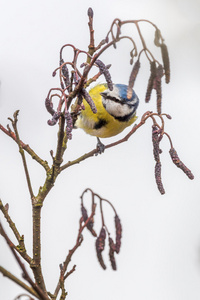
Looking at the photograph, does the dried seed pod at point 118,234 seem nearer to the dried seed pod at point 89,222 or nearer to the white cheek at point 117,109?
the dried seed pod at point 89,222

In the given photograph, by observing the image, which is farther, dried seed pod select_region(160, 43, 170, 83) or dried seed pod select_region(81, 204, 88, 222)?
dried seed pod select_region(81, 204, 88, 222)

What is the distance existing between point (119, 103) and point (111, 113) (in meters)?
0.08

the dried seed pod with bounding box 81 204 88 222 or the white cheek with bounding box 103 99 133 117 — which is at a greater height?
the white cheek with bounding box 103 99 133 117

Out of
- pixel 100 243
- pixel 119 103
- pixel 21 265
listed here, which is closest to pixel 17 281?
pixel 21 265

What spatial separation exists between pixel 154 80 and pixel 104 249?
528 millimetres

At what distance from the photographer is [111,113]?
2389 mm

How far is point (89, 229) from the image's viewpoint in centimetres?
156

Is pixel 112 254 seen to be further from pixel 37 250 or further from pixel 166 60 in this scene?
pixel 166 60

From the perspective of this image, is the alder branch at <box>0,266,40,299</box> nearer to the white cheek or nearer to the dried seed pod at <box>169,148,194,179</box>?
the dried seed pod at <box>169,148,194,179</box>

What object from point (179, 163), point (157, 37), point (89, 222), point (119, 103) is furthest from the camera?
point (119, 103)

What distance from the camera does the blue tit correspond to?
2305mm

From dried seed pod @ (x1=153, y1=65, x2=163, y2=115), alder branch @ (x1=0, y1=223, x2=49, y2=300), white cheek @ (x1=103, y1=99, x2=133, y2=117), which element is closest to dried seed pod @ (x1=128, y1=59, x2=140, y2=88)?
dried seed pod @ (x1=153, y1=65, x2=163, y2=115)

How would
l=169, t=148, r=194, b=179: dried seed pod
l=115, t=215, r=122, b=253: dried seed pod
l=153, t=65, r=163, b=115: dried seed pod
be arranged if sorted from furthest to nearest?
A: l=115, t=215, r=122, b=253: dried seed pod → l=169, t=148, r=194, b=179: dried seed pod → l=153, t=65, r=163, b=115: dried seed pod

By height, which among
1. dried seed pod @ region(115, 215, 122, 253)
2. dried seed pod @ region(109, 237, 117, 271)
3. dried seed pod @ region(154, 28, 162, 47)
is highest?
dried seed pod @ region(154, 28, 162, 47)
